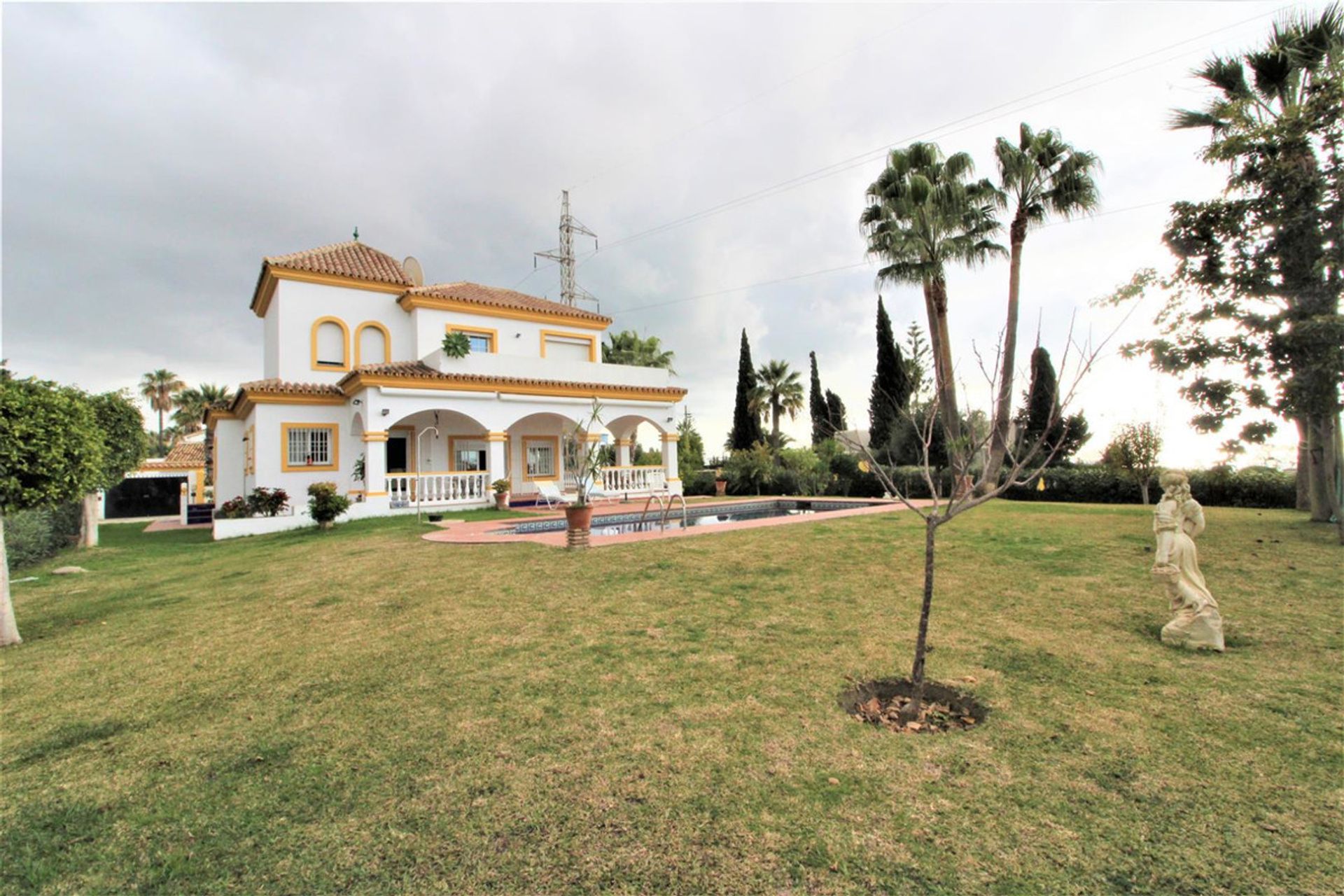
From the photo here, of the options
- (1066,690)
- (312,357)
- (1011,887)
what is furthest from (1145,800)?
(312,357)

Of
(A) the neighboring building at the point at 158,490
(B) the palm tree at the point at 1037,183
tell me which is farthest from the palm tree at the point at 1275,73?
(A) the neighboring building at the point at 158,490

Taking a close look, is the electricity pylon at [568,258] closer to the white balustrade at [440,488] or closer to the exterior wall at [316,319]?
the exterior wall at [316,319]

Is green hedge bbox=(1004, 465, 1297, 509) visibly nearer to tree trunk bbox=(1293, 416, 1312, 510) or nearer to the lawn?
tree trunk bbox=(1293, 416, 1312, 510)

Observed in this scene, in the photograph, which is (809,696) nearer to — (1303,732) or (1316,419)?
(1303,732)

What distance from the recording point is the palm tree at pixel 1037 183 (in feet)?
61.9

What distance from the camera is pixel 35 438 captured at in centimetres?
585

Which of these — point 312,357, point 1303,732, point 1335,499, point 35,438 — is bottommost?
point 1303,732

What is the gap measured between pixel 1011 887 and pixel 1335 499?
1249 centimetres

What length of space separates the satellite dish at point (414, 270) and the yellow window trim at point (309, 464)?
26.0 ft

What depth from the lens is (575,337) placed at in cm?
2397

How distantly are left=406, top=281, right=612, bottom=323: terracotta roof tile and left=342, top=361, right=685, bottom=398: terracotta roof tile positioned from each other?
9.83 feet

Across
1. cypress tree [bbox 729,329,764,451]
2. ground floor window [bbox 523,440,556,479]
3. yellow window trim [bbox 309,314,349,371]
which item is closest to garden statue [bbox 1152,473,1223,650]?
ground floor window [bbox 523,440,556,479]

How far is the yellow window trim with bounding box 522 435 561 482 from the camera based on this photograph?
22.3m

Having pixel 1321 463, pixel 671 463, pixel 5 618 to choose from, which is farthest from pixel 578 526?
pixel 1321 463
